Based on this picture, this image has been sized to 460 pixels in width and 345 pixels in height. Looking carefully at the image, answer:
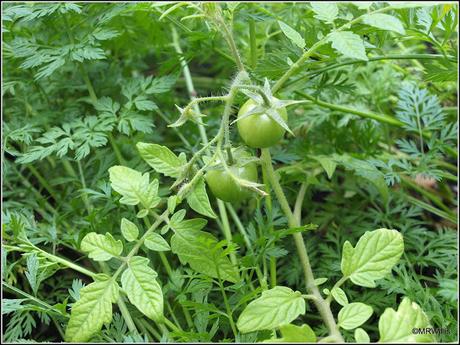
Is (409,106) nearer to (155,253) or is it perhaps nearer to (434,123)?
→ (434,123)

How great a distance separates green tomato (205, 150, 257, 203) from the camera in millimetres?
930

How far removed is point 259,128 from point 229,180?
10cm

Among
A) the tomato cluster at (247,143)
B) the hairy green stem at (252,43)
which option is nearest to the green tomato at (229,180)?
the tomato cluster at (247,143)

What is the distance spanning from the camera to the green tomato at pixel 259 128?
0.91 metres

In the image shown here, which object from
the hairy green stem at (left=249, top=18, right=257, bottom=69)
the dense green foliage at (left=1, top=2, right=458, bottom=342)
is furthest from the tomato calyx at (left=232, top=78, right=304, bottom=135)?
the hairy green stem at (left=249, top=18, right=257, bottom=69)

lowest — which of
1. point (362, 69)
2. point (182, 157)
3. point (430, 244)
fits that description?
point (430, 244)

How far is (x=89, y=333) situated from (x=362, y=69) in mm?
1124

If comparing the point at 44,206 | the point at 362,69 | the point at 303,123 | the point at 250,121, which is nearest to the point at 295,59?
the point at 250,121

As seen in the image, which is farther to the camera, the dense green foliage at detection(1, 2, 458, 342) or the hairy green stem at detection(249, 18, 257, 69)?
the hairy green stem at detection(249, 18, 257, 69)

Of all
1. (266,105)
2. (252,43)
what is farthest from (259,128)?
(252,43)

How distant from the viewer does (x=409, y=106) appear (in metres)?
1.37

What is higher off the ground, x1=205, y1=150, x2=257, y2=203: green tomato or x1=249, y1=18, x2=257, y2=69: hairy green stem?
x1=249, y1=18, x2=257, y2=69: hairy green stem

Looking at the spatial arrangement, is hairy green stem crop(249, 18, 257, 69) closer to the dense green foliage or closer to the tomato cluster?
the dense green foliage

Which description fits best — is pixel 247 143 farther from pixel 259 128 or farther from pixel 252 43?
pixel 252 43
